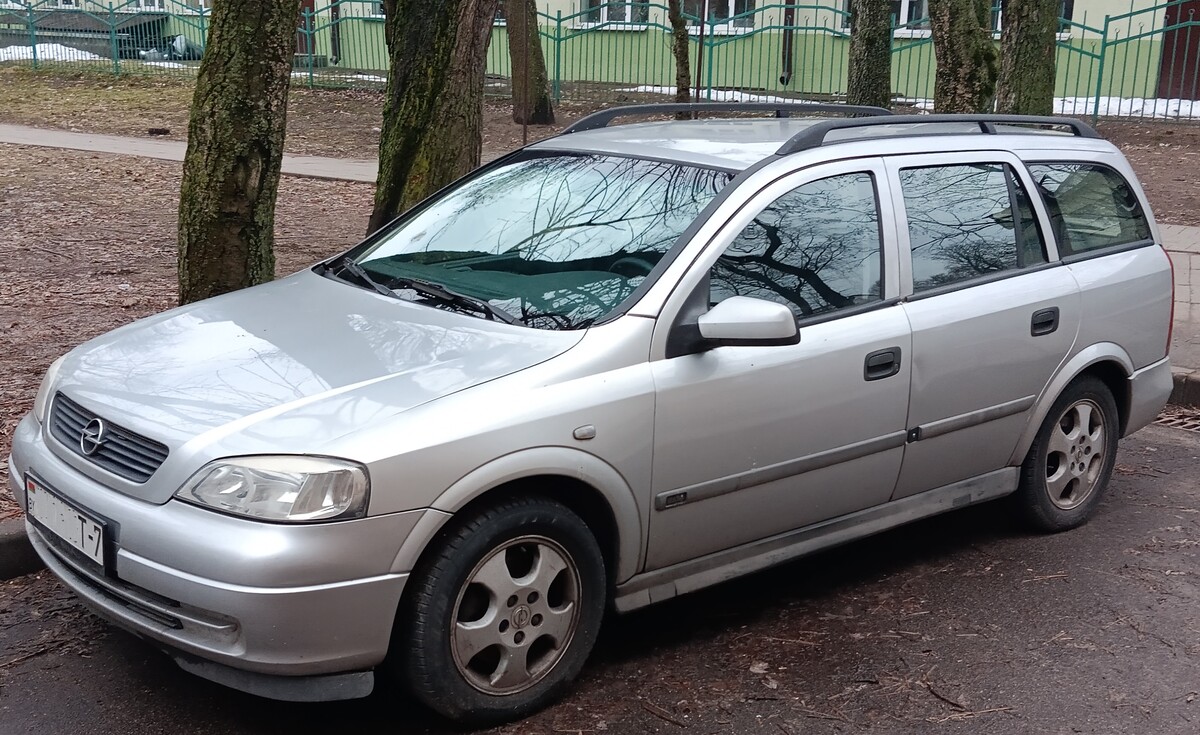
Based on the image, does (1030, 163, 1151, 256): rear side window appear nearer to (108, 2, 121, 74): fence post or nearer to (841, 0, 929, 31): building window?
(841, 0, 929, 31): building window

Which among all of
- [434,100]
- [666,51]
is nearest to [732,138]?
[434,100]

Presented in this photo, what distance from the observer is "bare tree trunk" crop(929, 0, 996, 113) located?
9.75 m

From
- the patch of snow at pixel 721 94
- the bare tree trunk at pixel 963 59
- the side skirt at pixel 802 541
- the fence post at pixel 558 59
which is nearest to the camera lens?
the side skirt at pixel 802 541

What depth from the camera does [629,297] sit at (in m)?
3.78

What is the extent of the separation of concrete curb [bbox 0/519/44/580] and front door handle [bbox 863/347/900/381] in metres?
2.95

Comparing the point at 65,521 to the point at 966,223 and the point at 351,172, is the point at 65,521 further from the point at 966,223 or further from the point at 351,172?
the point at 351,172

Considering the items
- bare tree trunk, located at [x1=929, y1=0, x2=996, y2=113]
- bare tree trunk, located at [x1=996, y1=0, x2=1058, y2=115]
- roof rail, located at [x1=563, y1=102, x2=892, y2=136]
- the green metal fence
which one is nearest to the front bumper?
roof rail, located at [x1=563, y1=102, x2=892, y2=136]

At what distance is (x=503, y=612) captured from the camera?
3467 mm

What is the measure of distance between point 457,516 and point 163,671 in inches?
46.6

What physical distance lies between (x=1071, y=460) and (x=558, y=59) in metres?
19.2

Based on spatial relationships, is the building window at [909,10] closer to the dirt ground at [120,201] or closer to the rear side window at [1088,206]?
the dirt ground at [120,201]

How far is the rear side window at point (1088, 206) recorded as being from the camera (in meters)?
4.97

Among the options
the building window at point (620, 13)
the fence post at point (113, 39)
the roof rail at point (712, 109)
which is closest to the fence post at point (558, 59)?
the building window at point (620, 13)

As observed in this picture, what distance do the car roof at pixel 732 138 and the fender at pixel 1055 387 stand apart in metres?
0.86
